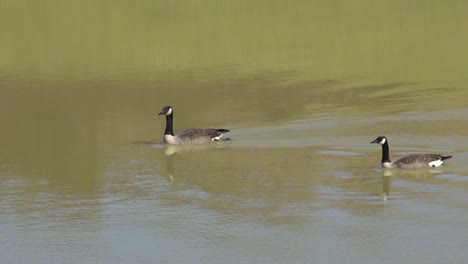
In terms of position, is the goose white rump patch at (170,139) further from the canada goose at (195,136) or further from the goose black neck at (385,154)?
the goose black neck at (385,154)

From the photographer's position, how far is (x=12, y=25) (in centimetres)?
4197

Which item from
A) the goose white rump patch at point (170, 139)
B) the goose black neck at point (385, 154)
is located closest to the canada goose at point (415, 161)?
the goose black neck at point (385, 154)

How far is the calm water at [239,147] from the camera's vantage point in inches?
508

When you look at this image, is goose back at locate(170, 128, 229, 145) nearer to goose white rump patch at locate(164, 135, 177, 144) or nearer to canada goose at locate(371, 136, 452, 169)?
goose white rump patch at locate(164, 135, 177, 144)

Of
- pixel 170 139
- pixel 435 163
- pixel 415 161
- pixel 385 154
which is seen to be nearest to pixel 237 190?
pixel 385 154

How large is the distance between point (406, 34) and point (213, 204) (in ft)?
70.9

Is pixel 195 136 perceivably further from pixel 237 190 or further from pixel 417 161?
pixel 417 161

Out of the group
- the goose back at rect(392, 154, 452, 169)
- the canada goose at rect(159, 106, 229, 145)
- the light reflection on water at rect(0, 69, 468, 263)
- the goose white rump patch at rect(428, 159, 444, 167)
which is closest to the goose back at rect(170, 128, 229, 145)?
the canada goose at rect(159, 106, 229, 145)

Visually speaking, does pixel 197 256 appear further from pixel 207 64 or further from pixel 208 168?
pixel 207 64

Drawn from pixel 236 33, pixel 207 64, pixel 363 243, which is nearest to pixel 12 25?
pixel 236 33

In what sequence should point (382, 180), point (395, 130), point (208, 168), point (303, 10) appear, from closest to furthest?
point (382, 180) < point (208, 168) < point (395, 130) < point (303, 10)

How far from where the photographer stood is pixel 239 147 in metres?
18.0

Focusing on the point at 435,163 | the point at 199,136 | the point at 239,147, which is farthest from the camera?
the point at 199,136

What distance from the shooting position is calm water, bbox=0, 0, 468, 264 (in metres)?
12.9
